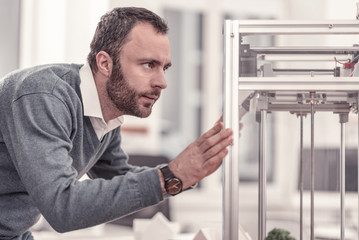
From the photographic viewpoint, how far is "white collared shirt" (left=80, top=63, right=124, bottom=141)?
1264mm

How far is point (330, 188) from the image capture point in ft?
4.44

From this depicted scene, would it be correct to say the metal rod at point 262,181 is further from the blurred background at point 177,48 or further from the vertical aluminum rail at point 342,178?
the blurred background at point 177,48

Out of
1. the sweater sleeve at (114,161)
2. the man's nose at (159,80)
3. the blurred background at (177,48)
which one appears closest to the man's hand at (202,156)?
the man's nose at (159,80)

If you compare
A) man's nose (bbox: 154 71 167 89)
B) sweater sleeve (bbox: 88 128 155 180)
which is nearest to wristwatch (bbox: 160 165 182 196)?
man's nose (bbox: 154 71 167 89)

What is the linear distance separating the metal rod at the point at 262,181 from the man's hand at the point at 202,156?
1.01ft

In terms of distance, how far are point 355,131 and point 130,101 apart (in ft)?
1.97

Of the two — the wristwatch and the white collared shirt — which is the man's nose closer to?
the white collared shirt

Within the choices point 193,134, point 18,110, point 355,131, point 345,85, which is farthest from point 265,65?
point 193,134

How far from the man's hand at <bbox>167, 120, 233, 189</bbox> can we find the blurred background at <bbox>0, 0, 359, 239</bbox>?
1.65 m

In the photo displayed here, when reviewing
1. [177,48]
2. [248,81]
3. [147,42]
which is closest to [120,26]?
[147,42]

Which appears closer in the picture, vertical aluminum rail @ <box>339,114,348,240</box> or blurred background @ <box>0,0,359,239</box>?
vertical aluminum rail @ <box>339,114,348,240</box>

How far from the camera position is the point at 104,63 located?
51.8 inches

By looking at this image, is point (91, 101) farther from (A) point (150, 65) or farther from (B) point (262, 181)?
(B) point (262, 181)

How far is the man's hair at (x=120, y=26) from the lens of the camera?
1.27 m
